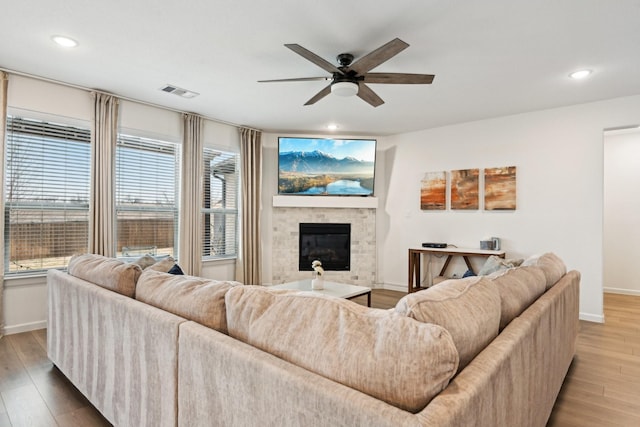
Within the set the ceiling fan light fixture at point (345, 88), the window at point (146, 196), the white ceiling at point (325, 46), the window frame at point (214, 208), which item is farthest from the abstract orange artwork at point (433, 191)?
the window at point (146, 196)

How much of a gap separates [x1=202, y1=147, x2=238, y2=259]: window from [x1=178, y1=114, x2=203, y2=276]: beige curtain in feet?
0.89

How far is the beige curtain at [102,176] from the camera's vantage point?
3.74 m

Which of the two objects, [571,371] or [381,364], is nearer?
[381,364]

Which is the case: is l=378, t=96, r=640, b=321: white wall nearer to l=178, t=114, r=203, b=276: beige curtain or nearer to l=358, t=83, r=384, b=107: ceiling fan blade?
l=358, t=83, r=384, b=107: ceiling fan blade

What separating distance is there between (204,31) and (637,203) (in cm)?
630

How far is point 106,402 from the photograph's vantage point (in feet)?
5.57

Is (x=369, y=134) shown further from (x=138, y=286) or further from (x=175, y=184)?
(x=138, y=286)

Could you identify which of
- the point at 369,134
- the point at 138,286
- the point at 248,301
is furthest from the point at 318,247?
the point at 248,301

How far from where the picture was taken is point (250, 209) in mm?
5363

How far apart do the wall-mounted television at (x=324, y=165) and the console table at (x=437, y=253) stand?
1.40m

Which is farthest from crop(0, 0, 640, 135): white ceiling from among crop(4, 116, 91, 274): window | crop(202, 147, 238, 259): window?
crop(202, 147, 238, 259): window

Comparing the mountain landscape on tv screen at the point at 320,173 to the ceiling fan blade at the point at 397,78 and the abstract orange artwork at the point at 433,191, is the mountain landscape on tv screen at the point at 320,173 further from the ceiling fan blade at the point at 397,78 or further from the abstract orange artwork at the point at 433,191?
the ceiling fan blade at the point at 397,78

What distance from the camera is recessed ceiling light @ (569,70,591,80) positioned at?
125 inches

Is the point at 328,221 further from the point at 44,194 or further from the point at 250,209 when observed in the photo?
the point at 44,194
